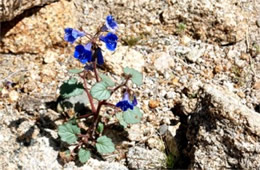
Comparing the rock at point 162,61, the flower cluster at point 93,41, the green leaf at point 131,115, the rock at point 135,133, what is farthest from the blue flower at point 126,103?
the rock at point 162,61

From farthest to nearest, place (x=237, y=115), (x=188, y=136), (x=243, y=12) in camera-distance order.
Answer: (x=243, y=12) → (x=188, y=136) → (x=237, y=115)

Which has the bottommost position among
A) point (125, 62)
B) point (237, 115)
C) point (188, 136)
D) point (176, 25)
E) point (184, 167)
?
point (184, 167)

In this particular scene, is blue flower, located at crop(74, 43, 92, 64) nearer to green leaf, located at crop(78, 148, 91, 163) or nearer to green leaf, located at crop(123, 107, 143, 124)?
green leaf, located at crop(123, 107, 143, 124)

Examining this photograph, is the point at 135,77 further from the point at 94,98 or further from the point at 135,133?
the point at 135,133

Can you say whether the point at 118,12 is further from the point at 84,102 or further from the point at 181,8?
the point at 84,102

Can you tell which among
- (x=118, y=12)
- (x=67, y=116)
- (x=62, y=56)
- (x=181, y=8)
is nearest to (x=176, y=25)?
(x=181, y=8)

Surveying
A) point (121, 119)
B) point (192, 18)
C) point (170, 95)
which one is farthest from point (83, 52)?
point (192, 18)
